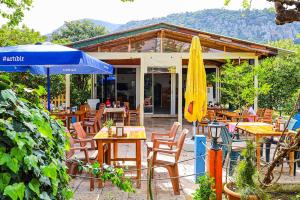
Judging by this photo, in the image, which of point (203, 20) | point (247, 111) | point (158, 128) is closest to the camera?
point (247, 111)

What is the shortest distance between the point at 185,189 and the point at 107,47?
306 inches

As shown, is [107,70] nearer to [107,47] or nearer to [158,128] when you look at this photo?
Answer: [107,47]

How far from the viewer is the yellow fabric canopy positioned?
715 cm

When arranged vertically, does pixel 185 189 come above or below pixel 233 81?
below

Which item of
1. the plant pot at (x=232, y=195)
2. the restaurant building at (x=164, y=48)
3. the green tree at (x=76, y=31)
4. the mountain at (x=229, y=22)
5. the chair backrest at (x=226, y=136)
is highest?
the mountain at (x=229, y=22)

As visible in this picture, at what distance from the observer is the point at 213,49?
12.0 m

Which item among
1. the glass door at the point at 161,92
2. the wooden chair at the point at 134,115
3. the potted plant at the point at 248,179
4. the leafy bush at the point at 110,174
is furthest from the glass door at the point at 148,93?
the leafy bush at the point at 110,174

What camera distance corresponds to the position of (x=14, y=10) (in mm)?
10445

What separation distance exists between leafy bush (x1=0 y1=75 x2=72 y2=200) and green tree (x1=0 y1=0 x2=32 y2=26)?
9.37m

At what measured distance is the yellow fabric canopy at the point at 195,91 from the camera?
7.15 meters

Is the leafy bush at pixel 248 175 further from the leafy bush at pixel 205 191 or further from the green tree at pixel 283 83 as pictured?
the green tree at pixel 283 83

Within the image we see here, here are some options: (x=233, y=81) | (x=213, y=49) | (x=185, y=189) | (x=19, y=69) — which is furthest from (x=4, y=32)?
(x=185, y=189)

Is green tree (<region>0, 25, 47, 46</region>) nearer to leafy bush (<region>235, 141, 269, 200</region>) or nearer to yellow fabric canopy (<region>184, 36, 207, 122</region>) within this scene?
yellow fabric canopy (<region>184, 36, 207, 122</region>)

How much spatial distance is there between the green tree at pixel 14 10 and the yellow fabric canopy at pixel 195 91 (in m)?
5.94
